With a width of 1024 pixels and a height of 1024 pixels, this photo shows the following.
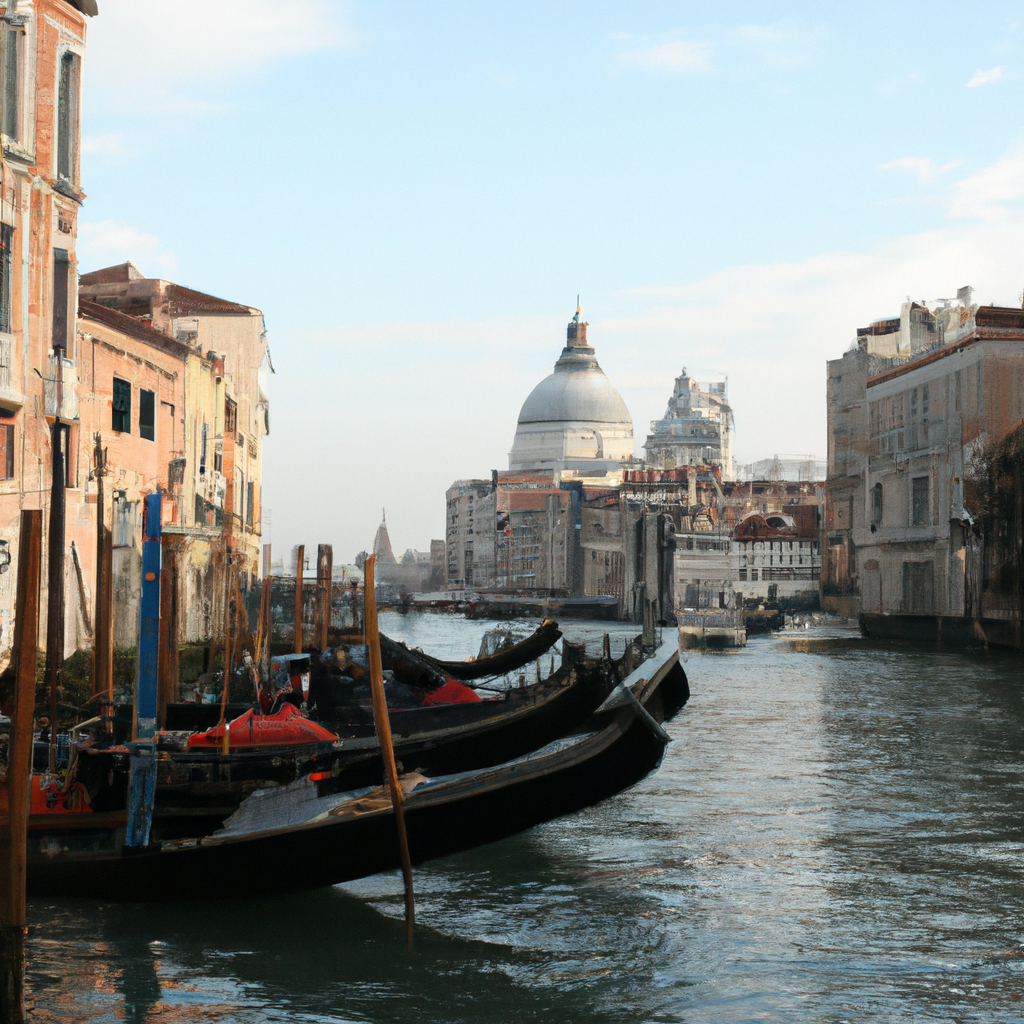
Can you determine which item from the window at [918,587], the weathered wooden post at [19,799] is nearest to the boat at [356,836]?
the weathered wooden post at [19,799]

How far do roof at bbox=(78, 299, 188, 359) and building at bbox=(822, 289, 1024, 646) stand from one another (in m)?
25.0

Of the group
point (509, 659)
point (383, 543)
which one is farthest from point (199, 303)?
point (383, 543)

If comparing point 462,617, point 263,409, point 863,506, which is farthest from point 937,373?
point 462,617

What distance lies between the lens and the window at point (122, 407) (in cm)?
2075

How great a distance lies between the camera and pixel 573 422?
14412cm

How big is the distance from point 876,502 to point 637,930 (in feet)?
140

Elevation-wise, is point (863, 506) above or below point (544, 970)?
above

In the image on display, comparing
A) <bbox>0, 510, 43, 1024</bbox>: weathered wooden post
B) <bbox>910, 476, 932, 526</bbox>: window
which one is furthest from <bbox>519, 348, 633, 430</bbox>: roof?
<bbox>0, 510, 43, 1024</bbox>: weathered wooden post

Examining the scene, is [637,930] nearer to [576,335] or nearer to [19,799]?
[19,799]

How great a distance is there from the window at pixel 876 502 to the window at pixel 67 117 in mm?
37746

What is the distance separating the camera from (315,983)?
8.14 m

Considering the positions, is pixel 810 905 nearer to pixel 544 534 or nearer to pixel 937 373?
pixel 937 373

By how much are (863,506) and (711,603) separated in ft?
65.1

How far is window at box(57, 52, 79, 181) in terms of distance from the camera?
54.3 ft
